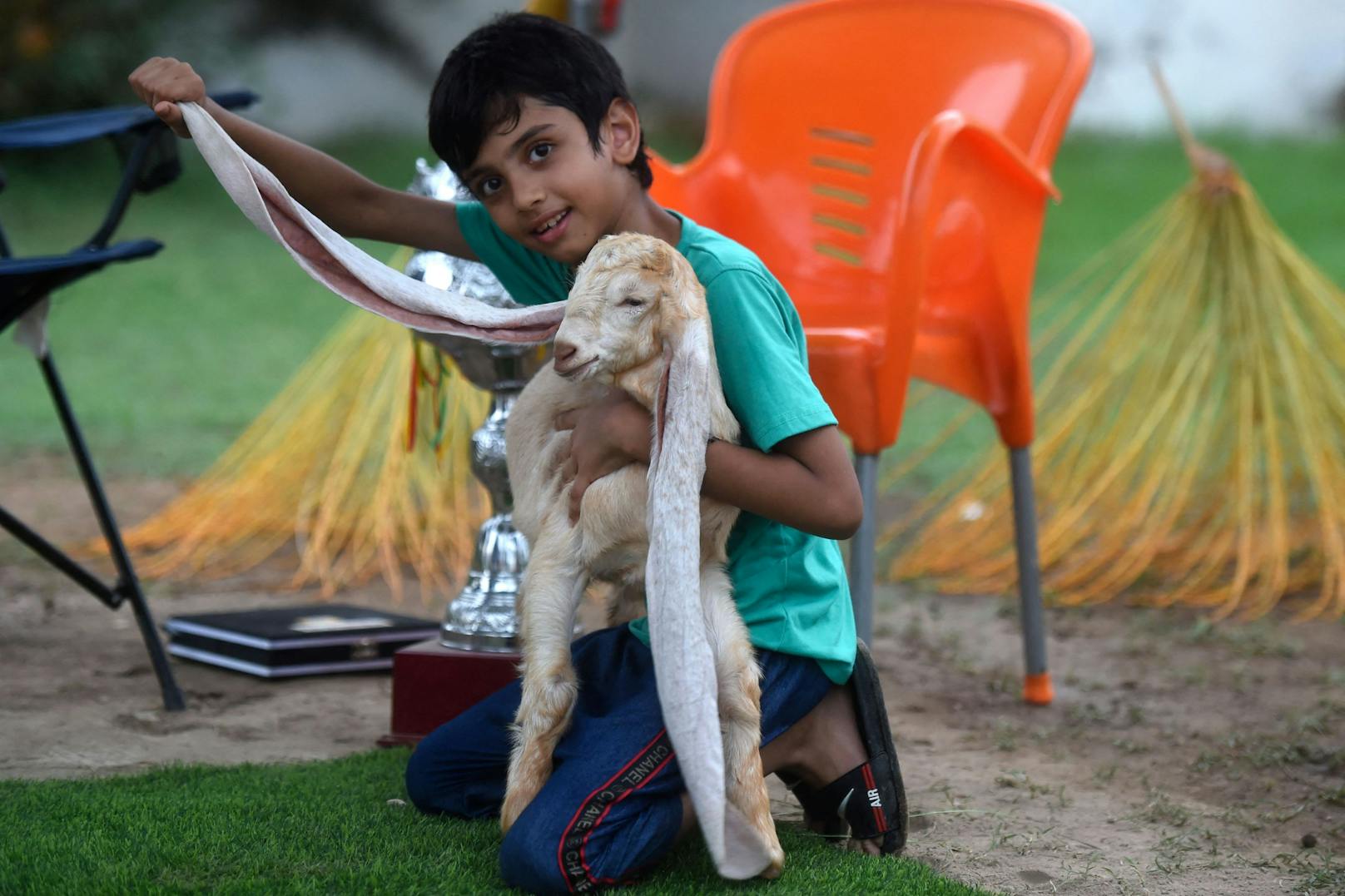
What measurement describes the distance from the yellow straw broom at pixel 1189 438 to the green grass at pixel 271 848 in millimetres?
1570

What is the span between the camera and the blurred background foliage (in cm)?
727

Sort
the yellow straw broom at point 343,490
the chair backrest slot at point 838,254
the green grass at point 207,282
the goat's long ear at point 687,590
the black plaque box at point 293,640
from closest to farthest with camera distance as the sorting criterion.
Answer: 1. the goat's long ear at point 687,590
2. the black plaque box at point 293,640
3. the chair backrest slot at point 838,254
4. the yellow straw broom at point 343,490
5. the green grass at point 207,282

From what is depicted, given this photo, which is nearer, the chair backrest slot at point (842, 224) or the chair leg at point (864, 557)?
the chair leg at point (864, 557)

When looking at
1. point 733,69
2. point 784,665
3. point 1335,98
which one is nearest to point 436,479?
point 733,69

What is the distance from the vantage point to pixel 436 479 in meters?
3.00

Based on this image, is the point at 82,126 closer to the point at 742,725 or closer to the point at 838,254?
the point at 838,254

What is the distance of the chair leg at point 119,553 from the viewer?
Result: 2.07 meters

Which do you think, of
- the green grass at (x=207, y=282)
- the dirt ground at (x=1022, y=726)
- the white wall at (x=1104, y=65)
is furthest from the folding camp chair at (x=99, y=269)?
the white wall at (x=1104, y=65)

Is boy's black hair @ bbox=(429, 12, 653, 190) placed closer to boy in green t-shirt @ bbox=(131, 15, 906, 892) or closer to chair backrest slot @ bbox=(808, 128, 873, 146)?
boy in green t-shirt @ bbox=(131, 15, 906, 892)

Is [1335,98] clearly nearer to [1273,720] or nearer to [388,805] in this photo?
[1273,720]

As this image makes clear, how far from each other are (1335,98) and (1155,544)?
586 centimetres

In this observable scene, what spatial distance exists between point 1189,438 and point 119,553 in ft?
7.29

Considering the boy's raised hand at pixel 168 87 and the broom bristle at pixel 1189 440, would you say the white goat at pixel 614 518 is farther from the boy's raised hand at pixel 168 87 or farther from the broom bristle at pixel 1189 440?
the broom bristle at pixel 1189 440

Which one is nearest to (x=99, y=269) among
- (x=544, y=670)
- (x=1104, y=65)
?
(x=544, y=670)
